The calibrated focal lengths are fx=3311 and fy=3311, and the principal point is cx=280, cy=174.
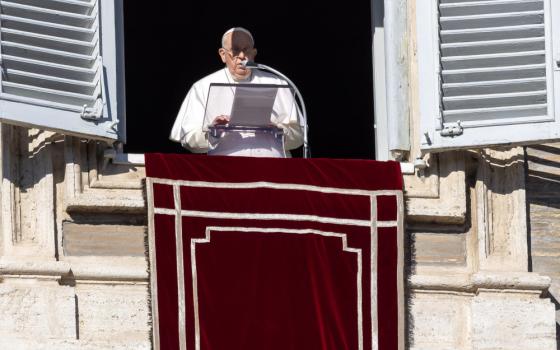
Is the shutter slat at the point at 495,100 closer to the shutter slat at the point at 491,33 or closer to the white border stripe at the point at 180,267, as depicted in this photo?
the shutter slat at the point at 491,33

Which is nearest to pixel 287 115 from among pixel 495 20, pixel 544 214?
pixel 495 20

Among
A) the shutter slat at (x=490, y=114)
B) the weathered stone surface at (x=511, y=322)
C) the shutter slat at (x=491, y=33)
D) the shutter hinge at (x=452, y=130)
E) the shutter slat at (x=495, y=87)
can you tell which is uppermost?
the shutter slat at (x=491, y=33)

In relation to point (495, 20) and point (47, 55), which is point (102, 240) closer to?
point (47, 55)

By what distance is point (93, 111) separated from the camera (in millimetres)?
13539

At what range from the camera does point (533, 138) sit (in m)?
13.7

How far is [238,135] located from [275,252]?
0.62 meters

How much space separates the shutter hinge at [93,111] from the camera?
44.4 feet

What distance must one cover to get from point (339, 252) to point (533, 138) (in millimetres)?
938

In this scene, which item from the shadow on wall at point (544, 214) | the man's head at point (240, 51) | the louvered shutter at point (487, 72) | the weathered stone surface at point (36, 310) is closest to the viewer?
the weathered stone surface at point (36, 310)

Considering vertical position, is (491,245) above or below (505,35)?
below

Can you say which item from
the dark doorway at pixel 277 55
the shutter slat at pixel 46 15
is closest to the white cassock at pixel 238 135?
the shutter slat at pixel 46 15

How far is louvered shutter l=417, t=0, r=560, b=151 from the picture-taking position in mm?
13695

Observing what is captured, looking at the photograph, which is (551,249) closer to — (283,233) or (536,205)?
(536,205)

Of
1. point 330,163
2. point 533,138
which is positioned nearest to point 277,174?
point 330,163
